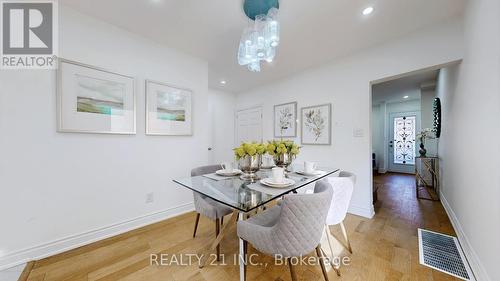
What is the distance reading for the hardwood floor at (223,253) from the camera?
1.41m

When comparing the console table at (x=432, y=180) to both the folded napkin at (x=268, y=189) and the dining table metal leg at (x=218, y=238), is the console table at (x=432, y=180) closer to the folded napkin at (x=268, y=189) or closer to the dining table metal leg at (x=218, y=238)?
the folded napkin at (x=268, y=189)

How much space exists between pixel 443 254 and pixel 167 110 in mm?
3498

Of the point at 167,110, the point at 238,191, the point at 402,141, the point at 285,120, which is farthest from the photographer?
the point at 402,141

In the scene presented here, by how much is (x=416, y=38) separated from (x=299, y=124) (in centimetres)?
187

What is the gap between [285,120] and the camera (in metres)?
3.52

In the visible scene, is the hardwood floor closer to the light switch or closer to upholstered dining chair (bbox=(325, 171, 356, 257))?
upholstered dining chair (bbox=(325, 171, 356, 257))

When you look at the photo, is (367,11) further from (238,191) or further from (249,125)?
(249,125)

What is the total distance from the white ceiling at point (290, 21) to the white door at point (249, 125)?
1.69 metres

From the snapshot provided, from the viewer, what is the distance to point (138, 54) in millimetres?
2217

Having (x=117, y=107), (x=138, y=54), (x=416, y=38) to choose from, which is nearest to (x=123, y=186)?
(x=117, y=107)

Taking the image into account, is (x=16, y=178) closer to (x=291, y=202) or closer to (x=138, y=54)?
(x=138, y=54)

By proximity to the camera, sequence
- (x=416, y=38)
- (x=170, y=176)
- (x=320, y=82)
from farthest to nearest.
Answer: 1. (x=320, y=82)
2. (x=170, y=176)
3. (x=416, y=38)

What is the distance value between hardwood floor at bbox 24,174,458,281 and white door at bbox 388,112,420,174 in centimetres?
404

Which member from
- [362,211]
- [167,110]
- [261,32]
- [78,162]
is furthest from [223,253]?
[261,32]
